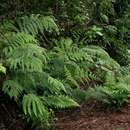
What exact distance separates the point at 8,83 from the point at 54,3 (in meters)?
3.13

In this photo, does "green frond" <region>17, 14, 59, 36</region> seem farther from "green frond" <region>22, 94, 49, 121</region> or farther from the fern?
"green frond" <region>22, 94, 49, 121</region>

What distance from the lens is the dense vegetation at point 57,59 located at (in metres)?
5.17

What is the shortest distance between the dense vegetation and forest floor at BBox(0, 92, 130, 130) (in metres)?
0.13

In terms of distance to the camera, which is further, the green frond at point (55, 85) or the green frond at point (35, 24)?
the green frond at point (35, 24)

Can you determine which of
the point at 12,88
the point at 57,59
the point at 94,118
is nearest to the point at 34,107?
the point at 12,88

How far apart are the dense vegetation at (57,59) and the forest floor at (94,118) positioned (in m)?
0.13

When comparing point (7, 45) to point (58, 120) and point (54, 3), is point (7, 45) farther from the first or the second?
point (54, 3)

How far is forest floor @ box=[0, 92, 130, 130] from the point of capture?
5176mm

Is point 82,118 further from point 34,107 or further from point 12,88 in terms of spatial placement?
point 12,88

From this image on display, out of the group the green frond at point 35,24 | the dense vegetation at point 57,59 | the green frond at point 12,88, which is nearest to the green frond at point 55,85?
the dense vegetation at point 57,59

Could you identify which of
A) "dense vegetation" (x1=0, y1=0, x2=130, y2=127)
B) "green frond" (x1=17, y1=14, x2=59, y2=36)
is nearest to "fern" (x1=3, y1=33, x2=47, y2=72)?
"dense vegetation" (x1=0, y1=0, x2=130, y2=127)

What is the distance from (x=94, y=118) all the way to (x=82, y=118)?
172 mm

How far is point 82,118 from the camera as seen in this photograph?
215 inches

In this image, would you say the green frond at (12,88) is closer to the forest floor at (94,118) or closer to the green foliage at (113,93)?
the forest floor at (94,118)
